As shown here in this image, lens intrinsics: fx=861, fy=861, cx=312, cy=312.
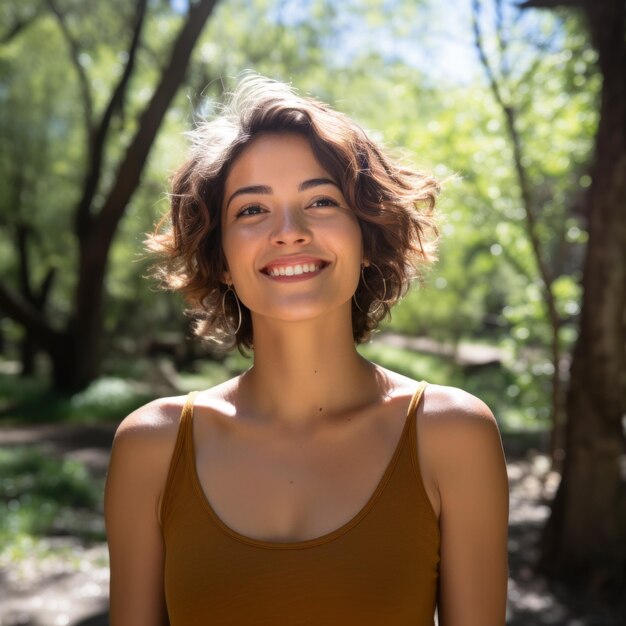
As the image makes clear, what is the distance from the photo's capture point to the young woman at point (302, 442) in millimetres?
1711

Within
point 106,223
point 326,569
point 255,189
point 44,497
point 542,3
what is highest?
point 542,3

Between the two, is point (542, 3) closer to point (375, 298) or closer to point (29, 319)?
point (375, 298)

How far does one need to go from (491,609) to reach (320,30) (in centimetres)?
1523

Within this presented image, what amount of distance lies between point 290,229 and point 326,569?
27.8 inches

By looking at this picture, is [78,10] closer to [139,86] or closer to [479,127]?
[139,86]

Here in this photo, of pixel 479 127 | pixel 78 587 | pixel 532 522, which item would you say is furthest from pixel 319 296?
pixel 479 127

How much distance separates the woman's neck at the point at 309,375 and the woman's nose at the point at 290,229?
0.73 ft

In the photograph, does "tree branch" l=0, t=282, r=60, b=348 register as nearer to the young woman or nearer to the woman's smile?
the young woman

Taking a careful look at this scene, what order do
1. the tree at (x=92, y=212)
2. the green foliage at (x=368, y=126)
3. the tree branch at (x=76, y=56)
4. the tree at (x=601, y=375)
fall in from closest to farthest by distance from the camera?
the tree at (x=601, y=375), the green foliage at (x=368, y=126), the tree at (x=92, y=212), the tree branch at (x=76, y=56)

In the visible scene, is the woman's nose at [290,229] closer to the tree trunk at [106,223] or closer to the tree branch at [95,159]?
the tree trunk at [106,223]

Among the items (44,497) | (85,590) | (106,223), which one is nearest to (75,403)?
(106,223)

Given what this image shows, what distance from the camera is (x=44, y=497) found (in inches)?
299

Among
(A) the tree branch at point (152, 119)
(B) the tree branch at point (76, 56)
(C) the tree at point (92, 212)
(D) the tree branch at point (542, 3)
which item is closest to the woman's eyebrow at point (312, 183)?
(D) the tree branch at point (542, 3)

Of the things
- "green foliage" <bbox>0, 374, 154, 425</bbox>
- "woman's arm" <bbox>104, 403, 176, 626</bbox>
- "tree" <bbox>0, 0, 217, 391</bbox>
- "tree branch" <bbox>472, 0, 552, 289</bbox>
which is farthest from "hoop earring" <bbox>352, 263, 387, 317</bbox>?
"green foliage" <bbox>0, 374, 154, 425</bbox>
